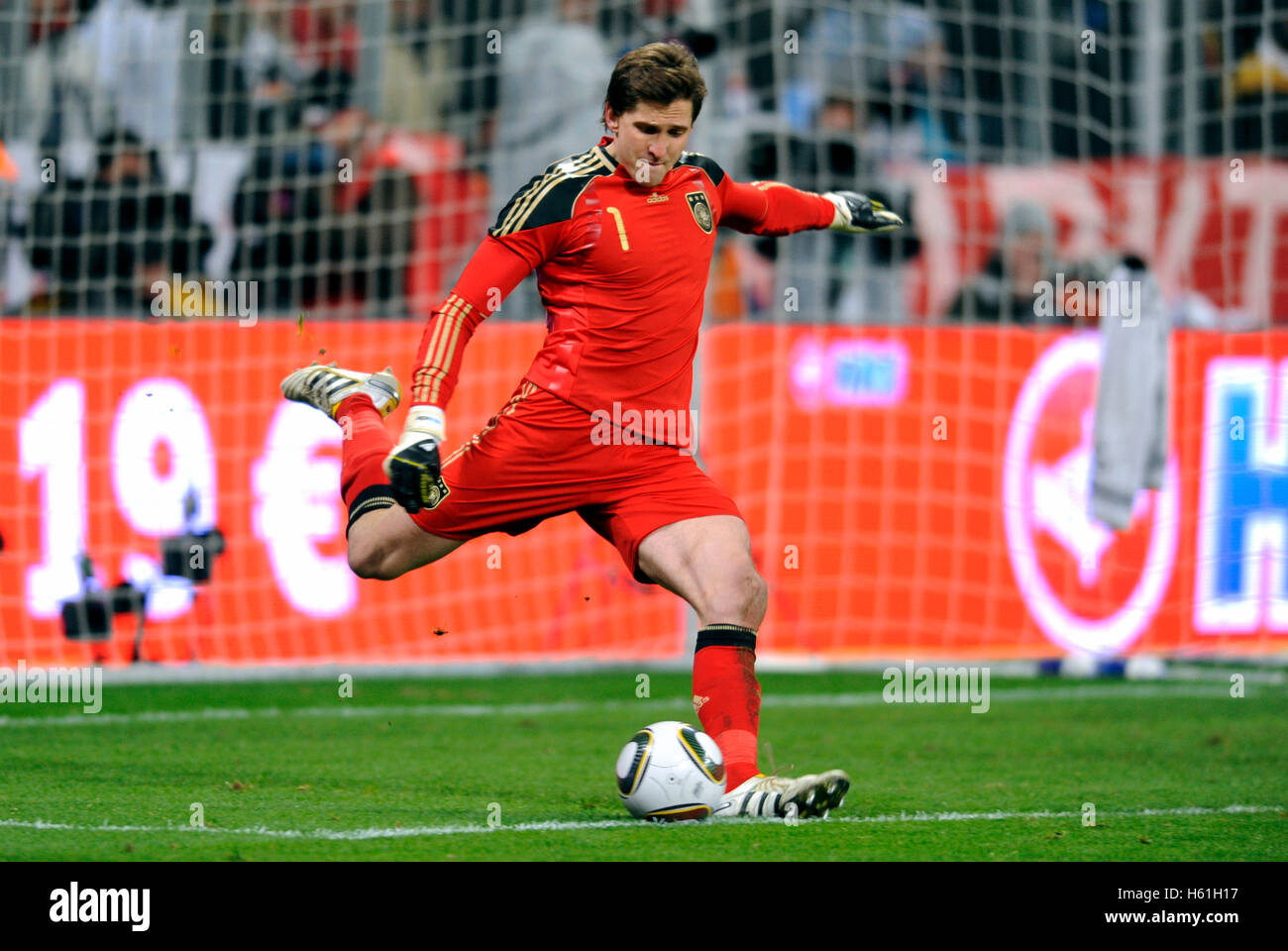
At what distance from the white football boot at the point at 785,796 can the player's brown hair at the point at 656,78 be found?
5.86 feet

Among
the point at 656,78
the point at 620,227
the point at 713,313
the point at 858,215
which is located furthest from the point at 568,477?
the point at 713,313

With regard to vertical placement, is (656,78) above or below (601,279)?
above

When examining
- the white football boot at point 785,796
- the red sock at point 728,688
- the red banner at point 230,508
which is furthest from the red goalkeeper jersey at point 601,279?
the red banner at point 230,508

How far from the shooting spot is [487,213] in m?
10.7

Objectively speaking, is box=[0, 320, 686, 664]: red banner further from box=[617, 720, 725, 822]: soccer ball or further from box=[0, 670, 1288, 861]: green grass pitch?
box=[617, 720, 725, 822]: soccer ball

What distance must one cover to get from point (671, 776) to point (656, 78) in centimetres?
181

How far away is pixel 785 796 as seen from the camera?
16.4 ft

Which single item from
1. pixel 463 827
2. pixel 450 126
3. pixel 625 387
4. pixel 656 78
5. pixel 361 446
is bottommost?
pixel 463 827

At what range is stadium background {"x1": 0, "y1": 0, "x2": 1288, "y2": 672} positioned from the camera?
30.7ft

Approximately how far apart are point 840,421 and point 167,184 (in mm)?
3725

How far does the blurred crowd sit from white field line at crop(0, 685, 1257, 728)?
2285mm

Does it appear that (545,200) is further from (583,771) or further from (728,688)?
(583,771)

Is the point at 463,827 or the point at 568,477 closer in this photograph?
the point at 463,827

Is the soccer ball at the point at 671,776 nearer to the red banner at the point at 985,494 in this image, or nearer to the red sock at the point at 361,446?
the red sock at the point at 361,446
